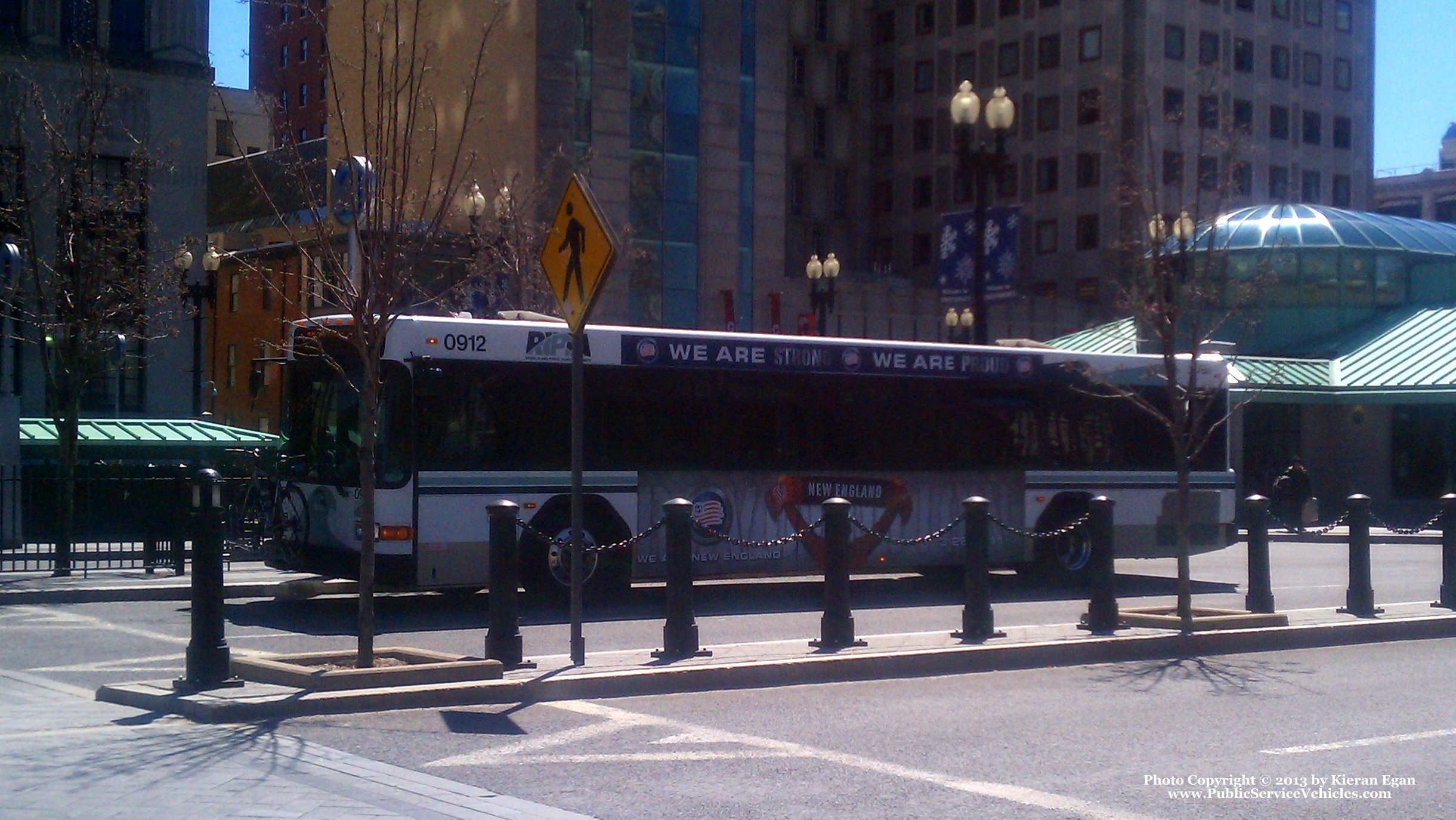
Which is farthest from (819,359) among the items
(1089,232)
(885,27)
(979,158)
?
(885,27)

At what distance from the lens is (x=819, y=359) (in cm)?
1778

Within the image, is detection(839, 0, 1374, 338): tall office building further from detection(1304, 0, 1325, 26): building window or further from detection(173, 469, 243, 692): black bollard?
detection(173, 469, 243, 692): black bollard

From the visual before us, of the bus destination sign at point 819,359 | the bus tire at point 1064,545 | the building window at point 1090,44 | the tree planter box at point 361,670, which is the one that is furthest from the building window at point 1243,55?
the tree planter box at point 361,670

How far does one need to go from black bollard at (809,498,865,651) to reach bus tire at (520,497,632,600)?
4.02 metres

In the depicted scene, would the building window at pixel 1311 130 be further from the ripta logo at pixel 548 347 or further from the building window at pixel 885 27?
the ripta logo at pixel 548 347

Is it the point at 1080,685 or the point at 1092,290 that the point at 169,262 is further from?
the point at 1092,290

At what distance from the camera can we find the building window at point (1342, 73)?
74.5 metres

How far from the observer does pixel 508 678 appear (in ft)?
34.0

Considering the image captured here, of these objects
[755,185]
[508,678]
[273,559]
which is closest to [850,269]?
[755,185]

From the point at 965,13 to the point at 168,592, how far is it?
63.6m

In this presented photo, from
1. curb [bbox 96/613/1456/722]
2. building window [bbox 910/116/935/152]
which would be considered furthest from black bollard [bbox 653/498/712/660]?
building window [bbox 910/116/935/152]

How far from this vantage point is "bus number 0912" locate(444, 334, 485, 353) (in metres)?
15.3

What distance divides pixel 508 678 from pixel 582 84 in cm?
4273

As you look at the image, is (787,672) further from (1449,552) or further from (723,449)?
(1449,552)
